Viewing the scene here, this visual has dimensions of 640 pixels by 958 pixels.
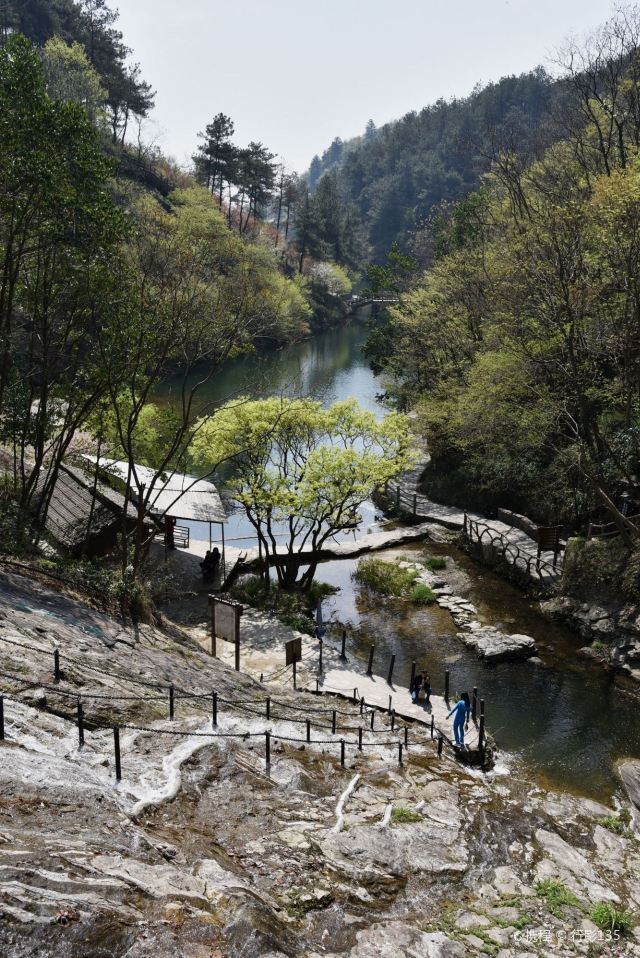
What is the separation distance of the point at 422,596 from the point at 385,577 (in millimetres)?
1974

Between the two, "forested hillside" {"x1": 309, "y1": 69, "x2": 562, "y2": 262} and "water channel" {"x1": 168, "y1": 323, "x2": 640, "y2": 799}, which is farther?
"forested hillside" {"x1": 309, "y1": 69, "x2": 562, "y2": 262}

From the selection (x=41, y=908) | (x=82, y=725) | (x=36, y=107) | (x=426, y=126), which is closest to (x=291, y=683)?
(x=82, y=725)

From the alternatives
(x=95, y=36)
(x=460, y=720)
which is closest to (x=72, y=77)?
(x=95, y=36)

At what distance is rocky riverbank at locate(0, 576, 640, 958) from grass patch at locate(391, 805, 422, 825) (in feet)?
0.13

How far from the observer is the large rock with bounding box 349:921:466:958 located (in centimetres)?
735

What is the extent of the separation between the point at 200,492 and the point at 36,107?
15.0m

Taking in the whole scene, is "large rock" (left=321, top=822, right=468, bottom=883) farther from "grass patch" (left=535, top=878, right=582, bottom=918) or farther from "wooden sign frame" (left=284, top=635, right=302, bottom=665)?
"wooden sign frame" (left=284, top=635, right=302, bottom=665)

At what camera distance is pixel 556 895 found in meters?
9.87

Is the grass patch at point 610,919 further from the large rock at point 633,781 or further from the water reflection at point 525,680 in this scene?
the water reflection at point 525,680

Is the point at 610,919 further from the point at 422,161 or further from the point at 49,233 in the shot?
the point at 422,161

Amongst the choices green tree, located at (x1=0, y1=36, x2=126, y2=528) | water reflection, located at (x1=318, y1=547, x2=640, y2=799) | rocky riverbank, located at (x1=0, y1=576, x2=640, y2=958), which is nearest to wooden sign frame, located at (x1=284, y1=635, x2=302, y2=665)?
water reflection, located at (x1=318, y1=547, x2=640, y2=799)

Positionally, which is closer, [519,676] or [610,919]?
[610,919]

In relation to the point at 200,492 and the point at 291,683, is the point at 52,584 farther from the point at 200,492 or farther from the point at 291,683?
the point at 200,492

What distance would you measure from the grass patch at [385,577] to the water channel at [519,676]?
581 millimetres
